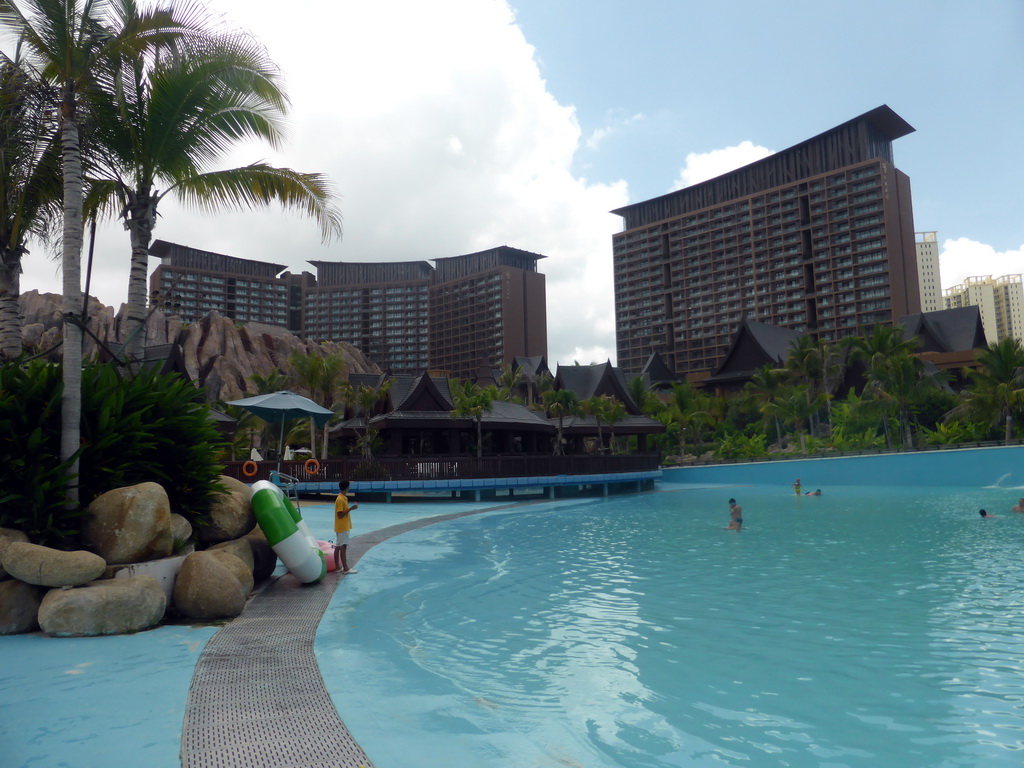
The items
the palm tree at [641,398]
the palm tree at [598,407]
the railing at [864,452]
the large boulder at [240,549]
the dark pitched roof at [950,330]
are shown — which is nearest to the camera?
the large boulder at [240,549]

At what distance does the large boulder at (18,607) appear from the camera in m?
5.84

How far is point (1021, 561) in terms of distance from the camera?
33.7 feet

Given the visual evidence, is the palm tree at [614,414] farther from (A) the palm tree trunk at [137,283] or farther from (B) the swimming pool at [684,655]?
(A) the palm tree trunk at [137,283]

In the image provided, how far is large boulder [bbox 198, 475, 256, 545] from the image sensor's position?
26.6 ft

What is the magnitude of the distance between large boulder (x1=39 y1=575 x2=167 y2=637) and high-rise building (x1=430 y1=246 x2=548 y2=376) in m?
89.3

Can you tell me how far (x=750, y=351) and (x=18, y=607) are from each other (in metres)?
52.5

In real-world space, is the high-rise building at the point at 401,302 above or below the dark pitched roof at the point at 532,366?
above

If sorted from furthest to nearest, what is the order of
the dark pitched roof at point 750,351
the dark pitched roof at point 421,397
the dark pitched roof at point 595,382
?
the dark pitched roof at point 750,351, the dark pitched roof at point 595,382, the dark pitched roof at point 421,397

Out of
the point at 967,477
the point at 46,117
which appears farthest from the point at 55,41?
the point at 967,477

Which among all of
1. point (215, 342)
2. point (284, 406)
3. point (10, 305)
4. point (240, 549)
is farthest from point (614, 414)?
point (215, 342)

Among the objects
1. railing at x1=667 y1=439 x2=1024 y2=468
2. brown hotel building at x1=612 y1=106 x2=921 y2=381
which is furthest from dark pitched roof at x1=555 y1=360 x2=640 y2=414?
brown hotel building at x1=612 y1=106 x2=921 y2=381

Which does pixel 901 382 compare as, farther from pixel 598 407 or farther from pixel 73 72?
pixel 73 72

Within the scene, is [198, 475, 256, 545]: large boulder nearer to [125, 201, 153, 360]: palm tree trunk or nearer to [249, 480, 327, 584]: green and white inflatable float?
[249, 480, 327, 584]: green and white inflatable float

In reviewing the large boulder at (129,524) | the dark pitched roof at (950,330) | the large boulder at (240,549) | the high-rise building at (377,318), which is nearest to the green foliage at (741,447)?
the dark pitched roof at (950,330)
